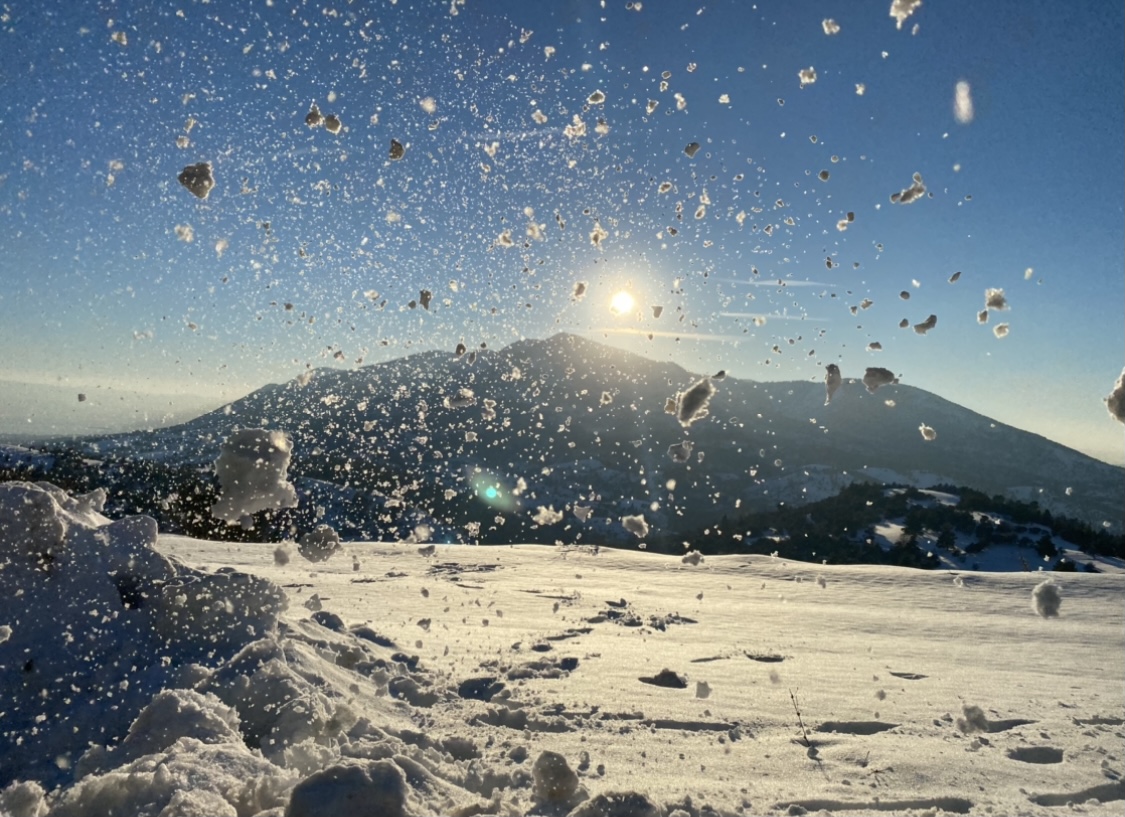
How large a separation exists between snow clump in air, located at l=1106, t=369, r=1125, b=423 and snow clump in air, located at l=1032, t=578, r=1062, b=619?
4.62 metres

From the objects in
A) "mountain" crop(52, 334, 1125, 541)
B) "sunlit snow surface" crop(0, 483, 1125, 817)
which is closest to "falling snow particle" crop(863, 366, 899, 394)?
"sunlit snow surface" crop(0, 483, 1125, 817)

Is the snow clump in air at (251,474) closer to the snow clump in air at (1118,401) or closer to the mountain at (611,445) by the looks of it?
the snow clump in air at (1118,401)

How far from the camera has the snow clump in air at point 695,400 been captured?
5.84 metres

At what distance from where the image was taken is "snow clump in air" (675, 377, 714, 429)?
230 inches

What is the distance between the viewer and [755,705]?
3.97 metres

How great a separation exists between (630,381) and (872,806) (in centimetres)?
6170

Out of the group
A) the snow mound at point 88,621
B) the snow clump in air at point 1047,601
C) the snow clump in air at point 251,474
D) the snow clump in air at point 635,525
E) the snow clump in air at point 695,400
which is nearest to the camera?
the snow mound at point 88,621

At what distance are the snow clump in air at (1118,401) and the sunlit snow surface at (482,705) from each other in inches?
63.1

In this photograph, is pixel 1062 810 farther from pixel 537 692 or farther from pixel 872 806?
pixel 537 692

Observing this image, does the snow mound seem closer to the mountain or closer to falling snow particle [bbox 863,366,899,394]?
falling snow particle [bbox 863,366,899,394]

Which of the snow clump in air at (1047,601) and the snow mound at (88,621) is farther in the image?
the snow clump in air at (1047,601)

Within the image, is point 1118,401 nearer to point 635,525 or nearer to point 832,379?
point 832,379

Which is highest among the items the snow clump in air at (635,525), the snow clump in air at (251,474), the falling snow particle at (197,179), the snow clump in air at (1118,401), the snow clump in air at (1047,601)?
the falling snow particle at (197,179)

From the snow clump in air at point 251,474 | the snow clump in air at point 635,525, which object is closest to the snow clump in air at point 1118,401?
the snow clump in air at point 635,525
